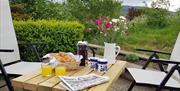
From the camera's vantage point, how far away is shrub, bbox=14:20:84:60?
432 centimetres

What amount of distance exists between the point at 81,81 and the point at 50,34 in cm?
233

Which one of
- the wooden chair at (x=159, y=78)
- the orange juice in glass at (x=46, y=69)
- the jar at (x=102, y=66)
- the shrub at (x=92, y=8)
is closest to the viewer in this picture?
the orange juice in glass at (x=46, y=69)

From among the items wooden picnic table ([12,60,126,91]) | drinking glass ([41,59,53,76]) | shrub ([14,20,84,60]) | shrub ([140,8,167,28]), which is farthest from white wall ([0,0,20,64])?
shrub ([140,8,167,28])

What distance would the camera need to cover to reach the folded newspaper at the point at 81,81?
2.16m

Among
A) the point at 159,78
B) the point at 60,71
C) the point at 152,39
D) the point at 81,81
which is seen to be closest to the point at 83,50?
the point at 60,71

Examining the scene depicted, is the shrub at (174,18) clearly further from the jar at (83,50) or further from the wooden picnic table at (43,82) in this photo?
the wooden picnic table at (43,82)

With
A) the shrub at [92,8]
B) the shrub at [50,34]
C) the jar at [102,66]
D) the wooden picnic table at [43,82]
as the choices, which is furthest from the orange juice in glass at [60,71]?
the shrub at [92,8]

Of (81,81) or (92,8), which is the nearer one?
(81,81)

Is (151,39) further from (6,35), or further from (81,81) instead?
(81,81)

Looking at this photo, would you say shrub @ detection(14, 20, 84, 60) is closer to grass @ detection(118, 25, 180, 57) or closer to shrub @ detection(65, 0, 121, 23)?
grass @ detection(118, 25, 180, 57)

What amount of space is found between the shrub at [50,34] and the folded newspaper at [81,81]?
2.11 meters

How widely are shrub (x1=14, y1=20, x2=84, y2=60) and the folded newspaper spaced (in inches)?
83.0

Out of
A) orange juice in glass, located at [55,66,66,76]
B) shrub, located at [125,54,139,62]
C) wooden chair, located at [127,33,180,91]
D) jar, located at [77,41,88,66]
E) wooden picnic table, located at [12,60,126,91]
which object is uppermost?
jar, located at [77,41,88,66]

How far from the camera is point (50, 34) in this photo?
14.8 ft
